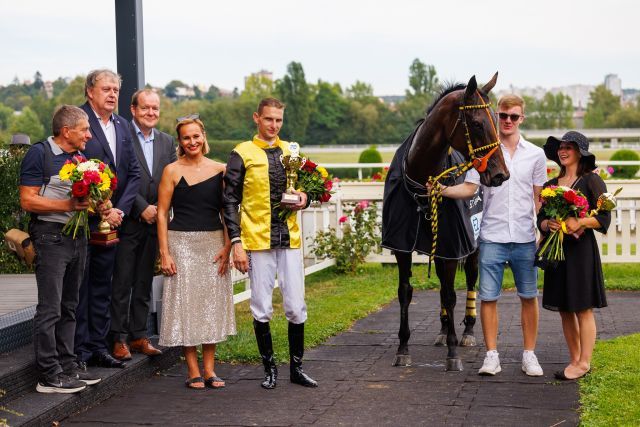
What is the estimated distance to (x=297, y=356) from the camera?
6.56 meters

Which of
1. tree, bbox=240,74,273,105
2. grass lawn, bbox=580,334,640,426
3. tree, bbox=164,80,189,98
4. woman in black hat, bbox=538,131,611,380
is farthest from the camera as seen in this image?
tree, bbox=164,80,189,98

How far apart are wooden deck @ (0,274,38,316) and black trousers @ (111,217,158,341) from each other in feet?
2.94

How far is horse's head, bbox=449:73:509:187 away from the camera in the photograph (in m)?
6.24

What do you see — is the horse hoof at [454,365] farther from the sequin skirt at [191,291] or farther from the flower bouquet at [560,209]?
the sequin skirt at [191,291]

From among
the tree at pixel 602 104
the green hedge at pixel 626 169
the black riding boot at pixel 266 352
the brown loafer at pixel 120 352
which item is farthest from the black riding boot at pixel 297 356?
the tree at pixel 602 104

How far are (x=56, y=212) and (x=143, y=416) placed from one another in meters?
1.32

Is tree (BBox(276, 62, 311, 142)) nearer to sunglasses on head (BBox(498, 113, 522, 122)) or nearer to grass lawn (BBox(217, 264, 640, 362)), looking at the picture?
grass lawn (BBox(217, 264, 640, 362))

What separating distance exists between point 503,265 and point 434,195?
0.71m

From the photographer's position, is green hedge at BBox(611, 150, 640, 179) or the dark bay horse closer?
the dark bay horse

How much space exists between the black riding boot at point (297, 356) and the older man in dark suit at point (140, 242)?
1100 mm

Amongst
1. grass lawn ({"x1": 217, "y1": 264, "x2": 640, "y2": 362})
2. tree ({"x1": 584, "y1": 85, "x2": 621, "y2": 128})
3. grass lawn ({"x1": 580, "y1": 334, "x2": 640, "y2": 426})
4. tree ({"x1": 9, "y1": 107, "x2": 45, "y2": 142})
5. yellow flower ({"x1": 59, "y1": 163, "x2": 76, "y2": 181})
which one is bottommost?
grass lawn ({"x1": 217, "y1": 264, "x2": 640, "y2": 362})

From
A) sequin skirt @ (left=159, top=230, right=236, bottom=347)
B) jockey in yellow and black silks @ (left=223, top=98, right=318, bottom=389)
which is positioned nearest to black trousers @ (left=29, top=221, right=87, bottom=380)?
sequin skirt @ (left=159, top=230, right=236, bottom=347)

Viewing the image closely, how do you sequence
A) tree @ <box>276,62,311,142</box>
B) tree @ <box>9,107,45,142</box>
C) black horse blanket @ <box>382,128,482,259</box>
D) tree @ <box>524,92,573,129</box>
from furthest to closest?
tree @ <box>524,92,573,129</box>
tree @ <box>276,62,311,142</box>
tree @ <box>9,107,45,142</box>
black horse blanket @ <box>382,128,482,259</box>

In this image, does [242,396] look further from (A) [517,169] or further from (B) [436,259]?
(A) [517,169]
